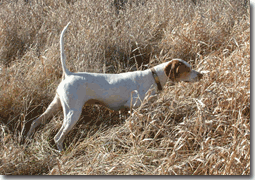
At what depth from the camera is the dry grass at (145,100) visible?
2461 mm

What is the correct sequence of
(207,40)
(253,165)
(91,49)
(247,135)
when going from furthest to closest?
(207,40), (91,49), (247,135), (253,165)

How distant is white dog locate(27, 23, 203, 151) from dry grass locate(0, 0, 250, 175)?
0.47 feet

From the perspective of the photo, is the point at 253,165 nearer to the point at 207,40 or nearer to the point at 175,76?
the point at 175,76

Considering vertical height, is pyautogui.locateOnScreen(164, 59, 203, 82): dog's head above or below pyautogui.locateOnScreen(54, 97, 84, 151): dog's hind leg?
above

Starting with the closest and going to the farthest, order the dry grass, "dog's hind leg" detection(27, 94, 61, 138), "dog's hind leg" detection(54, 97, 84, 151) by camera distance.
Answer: the dry grass
"dog's hind leg" detection(54, 97, 84, 151)
"dog's hind leg" detection(27, 94, 61, 138)

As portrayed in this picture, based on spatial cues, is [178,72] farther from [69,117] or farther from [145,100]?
[69,117]

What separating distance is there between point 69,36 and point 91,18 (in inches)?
21.7

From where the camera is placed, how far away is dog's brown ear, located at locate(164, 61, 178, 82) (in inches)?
125

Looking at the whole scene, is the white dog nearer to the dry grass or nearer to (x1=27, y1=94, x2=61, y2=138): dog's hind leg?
(x1=27, y1=94, x2=61, y2=138): dog's hind leg

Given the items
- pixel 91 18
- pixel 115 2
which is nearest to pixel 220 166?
pixel 91 18

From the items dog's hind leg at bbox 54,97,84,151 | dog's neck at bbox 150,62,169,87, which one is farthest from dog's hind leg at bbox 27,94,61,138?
dog's neck at bbox 150,62,169,87

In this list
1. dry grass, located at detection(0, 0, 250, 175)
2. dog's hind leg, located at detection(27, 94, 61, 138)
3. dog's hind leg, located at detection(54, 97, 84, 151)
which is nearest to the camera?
dry grass, located at detection(0, 0, 250, 175)

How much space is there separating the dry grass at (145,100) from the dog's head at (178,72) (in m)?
0.24

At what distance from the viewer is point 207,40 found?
14.7 ft
